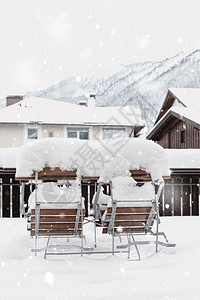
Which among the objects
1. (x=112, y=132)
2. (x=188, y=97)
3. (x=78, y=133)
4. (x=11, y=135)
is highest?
(x=188, y=97)

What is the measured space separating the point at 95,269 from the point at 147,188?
6.05 ft

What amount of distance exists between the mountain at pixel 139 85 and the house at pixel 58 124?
39.9m

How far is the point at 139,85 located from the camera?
101500 mm

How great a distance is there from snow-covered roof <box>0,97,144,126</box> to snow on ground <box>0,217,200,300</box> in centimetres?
1645

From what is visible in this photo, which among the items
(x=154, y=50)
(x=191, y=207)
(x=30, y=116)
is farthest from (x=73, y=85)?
(x=191, y=207)

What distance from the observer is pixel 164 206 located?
11219mm

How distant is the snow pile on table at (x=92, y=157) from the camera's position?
19.5 feet

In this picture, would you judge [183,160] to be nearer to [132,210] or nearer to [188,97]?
[132,210]

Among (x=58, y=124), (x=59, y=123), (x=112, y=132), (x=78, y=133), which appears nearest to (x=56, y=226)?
(x=59, y=123)

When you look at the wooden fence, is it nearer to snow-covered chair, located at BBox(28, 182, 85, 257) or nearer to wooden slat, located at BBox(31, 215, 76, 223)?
snow-covered chair, located at BBox(28, 182, 85, 257)

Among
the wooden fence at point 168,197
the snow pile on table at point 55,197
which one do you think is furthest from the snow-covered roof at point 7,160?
the snow pile on table at point 55,197

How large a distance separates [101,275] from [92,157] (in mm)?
1856

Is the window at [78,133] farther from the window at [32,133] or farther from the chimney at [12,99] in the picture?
the chimney at [12,99]

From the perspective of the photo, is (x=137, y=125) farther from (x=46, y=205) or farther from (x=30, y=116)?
(x=46, y=205)
